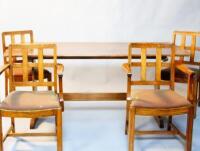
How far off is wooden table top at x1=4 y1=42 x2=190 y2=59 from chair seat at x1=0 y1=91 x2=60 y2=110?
533 mm

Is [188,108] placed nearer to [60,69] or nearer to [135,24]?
[60,69]

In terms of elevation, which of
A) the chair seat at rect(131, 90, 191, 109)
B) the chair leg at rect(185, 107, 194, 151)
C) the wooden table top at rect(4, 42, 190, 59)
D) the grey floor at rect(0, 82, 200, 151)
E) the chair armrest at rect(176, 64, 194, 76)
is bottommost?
the grey floor at rect(0, 82, 200, 151)

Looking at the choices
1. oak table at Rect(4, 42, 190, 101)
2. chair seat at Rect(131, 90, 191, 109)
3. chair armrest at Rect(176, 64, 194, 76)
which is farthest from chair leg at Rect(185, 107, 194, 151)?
oak table at Rect(4, 42, 190, 101)

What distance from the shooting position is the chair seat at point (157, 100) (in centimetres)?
255

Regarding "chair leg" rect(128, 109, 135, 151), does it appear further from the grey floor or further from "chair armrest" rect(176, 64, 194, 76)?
"chair armrest" rect(176, 64, 194, 76)

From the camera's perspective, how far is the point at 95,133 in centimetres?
315

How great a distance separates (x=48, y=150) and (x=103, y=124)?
77 cm

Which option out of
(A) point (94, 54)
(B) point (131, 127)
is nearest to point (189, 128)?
(B) point (131, 127)

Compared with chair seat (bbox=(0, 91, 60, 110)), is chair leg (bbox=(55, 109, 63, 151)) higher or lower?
lower

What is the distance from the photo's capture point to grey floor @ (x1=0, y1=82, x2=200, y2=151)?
2863 millimetres

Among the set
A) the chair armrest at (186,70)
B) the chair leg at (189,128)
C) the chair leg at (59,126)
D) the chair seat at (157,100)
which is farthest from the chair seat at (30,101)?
the chair armrest at (186,70)

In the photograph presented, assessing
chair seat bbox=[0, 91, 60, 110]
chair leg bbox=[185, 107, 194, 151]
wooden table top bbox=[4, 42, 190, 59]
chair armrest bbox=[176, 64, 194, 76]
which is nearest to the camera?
chair seat bbox=[0, 91, 60, 110]

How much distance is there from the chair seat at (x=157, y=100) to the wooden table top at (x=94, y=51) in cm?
A: 52

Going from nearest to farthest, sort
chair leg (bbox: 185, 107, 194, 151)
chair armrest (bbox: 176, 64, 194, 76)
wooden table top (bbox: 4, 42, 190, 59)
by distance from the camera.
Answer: chair leg (bbox: 185, 107, 194, 151) < chair armrest (bbox: 176, 64, 194, 76) < wooden table top (bbox: 4, 42, 190, 59)
